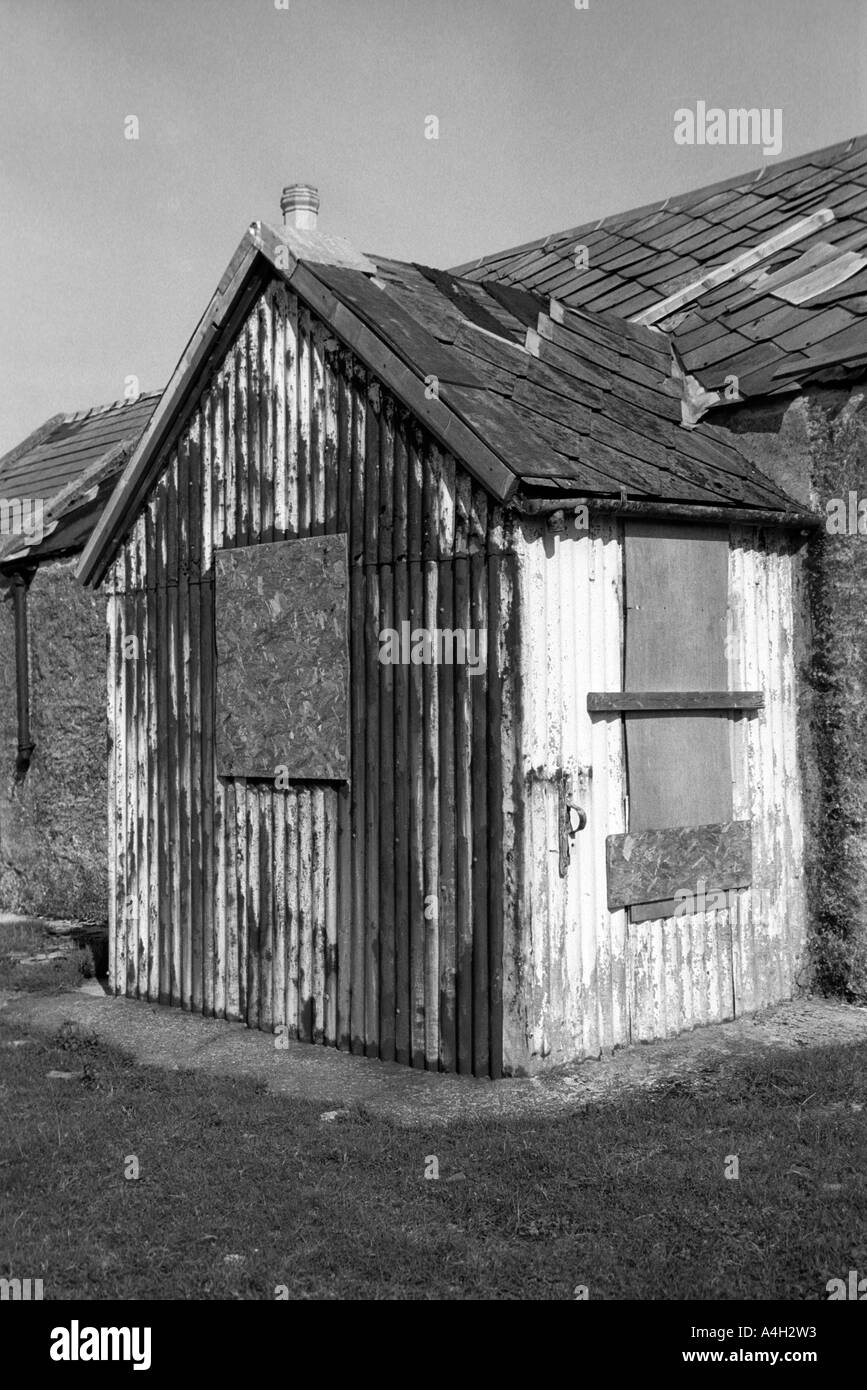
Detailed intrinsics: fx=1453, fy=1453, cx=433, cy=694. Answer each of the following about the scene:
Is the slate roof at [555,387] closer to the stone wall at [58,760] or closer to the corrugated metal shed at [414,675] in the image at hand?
the corrugated metal shed at [414,675]

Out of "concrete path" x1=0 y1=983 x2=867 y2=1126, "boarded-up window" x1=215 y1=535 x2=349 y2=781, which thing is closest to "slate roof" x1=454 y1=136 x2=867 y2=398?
"boarded-up window" x1=215 y1=535 x2=349 y2=781

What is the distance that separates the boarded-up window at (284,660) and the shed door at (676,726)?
1699mm

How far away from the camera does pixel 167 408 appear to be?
9.84 meters

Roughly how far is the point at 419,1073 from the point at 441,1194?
1.96 meters

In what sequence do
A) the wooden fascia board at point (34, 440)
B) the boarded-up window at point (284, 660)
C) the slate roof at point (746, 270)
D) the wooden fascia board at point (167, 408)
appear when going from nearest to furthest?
the boarded-up window at point (284, 660) < the wooden fascia board at point (167, 408) < the slate roof at point (746, 270) < the wooden fascia board at point (34, 440)

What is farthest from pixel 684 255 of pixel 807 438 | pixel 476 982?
pixel 476 982

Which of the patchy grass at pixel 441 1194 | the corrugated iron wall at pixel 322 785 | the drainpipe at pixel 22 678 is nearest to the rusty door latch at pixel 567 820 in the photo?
the corrugated iron wall at pixel 322 785

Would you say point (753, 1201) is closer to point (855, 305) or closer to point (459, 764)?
point (459, 764)

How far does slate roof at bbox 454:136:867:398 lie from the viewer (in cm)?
952

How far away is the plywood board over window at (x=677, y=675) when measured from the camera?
8.16 m

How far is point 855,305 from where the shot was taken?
31.3 ft

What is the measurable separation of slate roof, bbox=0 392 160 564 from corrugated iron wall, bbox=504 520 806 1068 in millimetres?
6877

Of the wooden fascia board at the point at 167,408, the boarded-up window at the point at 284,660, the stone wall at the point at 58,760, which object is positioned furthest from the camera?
the stone wall at the point at 58,760

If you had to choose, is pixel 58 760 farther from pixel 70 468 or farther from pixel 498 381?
pixel 498 381
